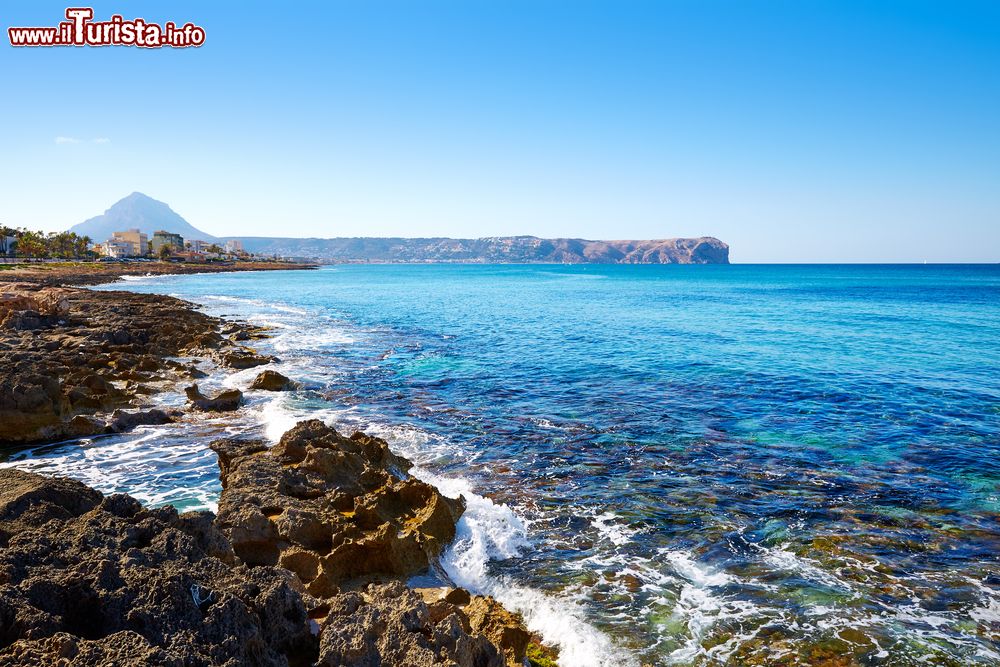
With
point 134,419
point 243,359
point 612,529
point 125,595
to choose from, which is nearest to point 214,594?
point 125,595

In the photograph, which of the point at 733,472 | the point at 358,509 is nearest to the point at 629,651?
the point at 358,509

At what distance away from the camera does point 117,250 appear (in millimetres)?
174000

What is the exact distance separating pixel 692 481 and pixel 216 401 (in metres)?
14.4

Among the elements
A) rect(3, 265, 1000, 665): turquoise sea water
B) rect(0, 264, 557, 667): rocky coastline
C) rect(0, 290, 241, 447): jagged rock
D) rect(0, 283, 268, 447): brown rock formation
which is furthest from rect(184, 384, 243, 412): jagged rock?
rect(0, 264, 557, 667): rocky coastline

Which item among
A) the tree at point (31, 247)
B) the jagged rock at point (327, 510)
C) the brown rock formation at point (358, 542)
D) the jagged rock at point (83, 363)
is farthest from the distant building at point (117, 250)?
the brown rock formation at point (358, 542)

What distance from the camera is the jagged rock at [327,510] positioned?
799cm

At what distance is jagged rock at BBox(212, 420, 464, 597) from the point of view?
7.99m

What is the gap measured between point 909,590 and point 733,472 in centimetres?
492

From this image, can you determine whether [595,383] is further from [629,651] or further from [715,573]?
[629,651]

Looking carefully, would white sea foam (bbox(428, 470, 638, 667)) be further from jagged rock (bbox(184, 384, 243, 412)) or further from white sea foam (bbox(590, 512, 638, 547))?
jagged rock (bbox(184, 384, 243, 412))

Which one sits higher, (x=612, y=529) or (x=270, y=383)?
(x=270, y=383)

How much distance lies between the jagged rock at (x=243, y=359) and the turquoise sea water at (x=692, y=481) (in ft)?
4.77

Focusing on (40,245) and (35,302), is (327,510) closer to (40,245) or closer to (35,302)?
(35,302)

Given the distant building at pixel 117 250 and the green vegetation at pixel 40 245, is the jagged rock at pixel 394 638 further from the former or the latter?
the distant building at pixel 117 250
